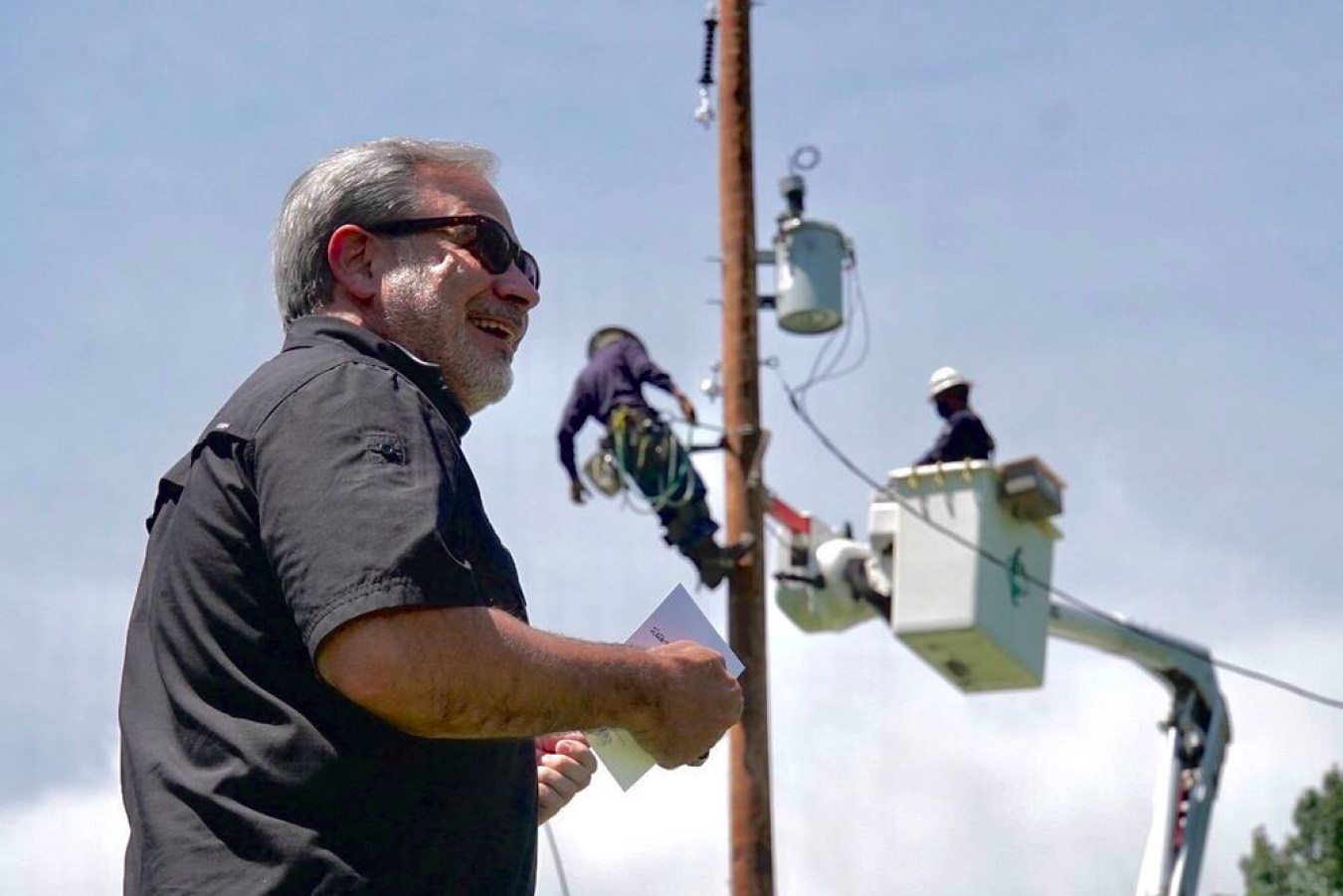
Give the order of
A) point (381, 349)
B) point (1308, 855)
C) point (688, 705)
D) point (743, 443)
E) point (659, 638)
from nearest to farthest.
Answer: point (688, 705) < point (381, 349) < point (659, 638) < point (743, 443) < point (1308, 855)

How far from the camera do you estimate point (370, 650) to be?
8.44 ft

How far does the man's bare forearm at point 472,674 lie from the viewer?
8.45 ft

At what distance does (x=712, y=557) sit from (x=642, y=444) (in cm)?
64

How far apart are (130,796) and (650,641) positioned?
0.71 meters

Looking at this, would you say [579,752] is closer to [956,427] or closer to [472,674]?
[472,674]

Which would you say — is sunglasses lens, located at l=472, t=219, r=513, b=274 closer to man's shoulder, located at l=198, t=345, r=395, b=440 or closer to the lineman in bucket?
man's shoulder, located at l=198, t=345, r=395, b=440

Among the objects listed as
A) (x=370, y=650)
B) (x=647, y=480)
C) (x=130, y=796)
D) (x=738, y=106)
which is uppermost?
(x=738, y=106)

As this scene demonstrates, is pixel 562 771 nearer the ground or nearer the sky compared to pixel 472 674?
nearer the ground

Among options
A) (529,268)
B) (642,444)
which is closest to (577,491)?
(642,444)

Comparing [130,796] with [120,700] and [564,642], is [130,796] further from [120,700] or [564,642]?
[564,642]

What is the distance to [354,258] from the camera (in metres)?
3.21

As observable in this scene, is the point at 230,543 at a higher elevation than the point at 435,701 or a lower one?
higher

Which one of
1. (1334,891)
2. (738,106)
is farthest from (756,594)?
(1334,891)

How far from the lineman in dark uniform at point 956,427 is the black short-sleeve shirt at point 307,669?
27.0 feet
